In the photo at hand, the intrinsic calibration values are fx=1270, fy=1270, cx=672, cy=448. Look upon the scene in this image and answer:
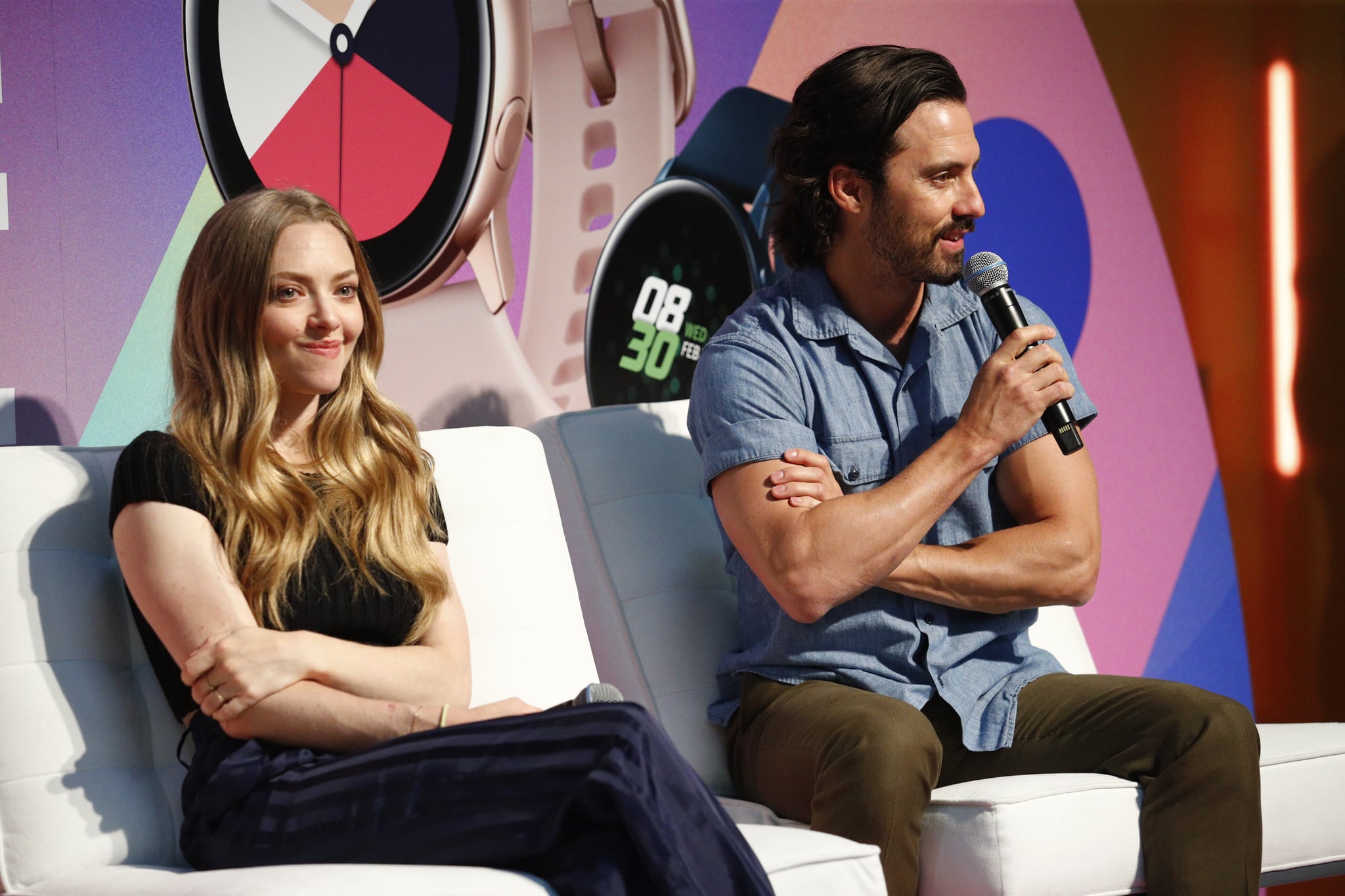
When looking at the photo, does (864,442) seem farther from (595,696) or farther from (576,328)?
(576,328)

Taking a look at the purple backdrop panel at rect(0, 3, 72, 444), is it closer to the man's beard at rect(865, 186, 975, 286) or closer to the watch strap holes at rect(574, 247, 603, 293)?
the watch strap holes at rect(574, 247, 603, 293)

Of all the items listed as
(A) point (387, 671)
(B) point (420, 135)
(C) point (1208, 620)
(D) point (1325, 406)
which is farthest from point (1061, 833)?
(D) point (1325, 406)

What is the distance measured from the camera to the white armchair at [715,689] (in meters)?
1.83

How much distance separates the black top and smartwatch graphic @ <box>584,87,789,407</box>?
→ 1.21 metres

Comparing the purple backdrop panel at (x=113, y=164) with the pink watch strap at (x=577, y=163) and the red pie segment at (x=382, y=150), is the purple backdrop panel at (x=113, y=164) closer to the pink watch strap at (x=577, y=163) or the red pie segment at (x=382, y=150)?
the red pie segment at (x=382, y=150)

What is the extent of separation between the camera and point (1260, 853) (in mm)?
1911

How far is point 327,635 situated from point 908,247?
3.93 feet

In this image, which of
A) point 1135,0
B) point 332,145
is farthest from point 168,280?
point 1135,0

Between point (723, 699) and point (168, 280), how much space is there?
1325mm

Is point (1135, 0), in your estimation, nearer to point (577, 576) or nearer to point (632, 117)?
point (632, 117)

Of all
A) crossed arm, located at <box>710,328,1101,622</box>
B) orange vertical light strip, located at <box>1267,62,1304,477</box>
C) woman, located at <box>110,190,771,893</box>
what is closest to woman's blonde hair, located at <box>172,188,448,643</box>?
woman, located at <box>110,190,771,893</box>

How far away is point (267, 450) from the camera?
72.9 inches

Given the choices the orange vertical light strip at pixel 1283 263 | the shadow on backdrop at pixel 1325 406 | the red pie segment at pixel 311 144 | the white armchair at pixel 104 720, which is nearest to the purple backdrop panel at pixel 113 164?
the red pie segment at pixel 311 144

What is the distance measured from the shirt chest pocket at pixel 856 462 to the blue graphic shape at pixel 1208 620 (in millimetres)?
1888
